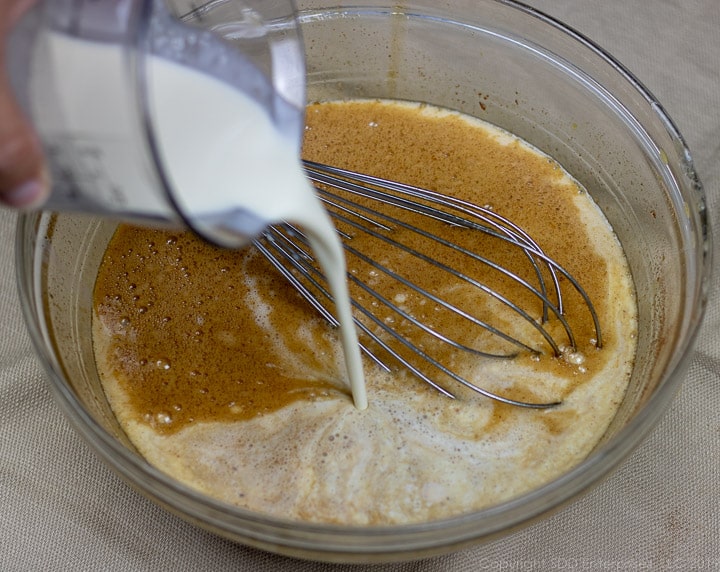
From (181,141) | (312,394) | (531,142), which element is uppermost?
(181,141)

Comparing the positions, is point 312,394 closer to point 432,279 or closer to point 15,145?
point 432,279

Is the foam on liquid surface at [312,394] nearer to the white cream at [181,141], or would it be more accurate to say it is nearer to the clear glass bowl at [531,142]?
the clear glass bowl at [531,142]

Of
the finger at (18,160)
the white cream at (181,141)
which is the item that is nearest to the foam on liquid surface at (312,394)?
the white cream at (181,141)

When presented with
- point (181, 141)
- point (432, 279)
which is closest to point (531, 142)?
point (432, 279)

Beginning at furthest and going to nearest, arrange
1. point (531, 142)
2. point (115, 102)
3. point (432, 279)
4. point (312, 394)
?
point (531, 142)
point (432, 279)
point (312, 394)
point (115, 102)

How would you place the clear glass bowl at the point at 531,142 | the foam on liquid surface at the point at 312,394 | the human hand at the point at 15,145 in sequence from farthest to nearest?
the foam on liquid surface at the point at 312,394
the clear glass bowl at the point at 531,142
the human hand at the point at 15,145

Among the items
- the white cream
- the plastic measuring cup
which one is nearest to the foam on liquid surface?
the white cream

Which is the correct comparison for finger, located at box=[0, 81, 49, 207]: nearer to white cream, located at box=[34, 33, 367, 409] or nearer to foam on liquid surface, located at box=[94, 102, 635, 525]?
white cream, located at box=[34, 33, 367, 409]
